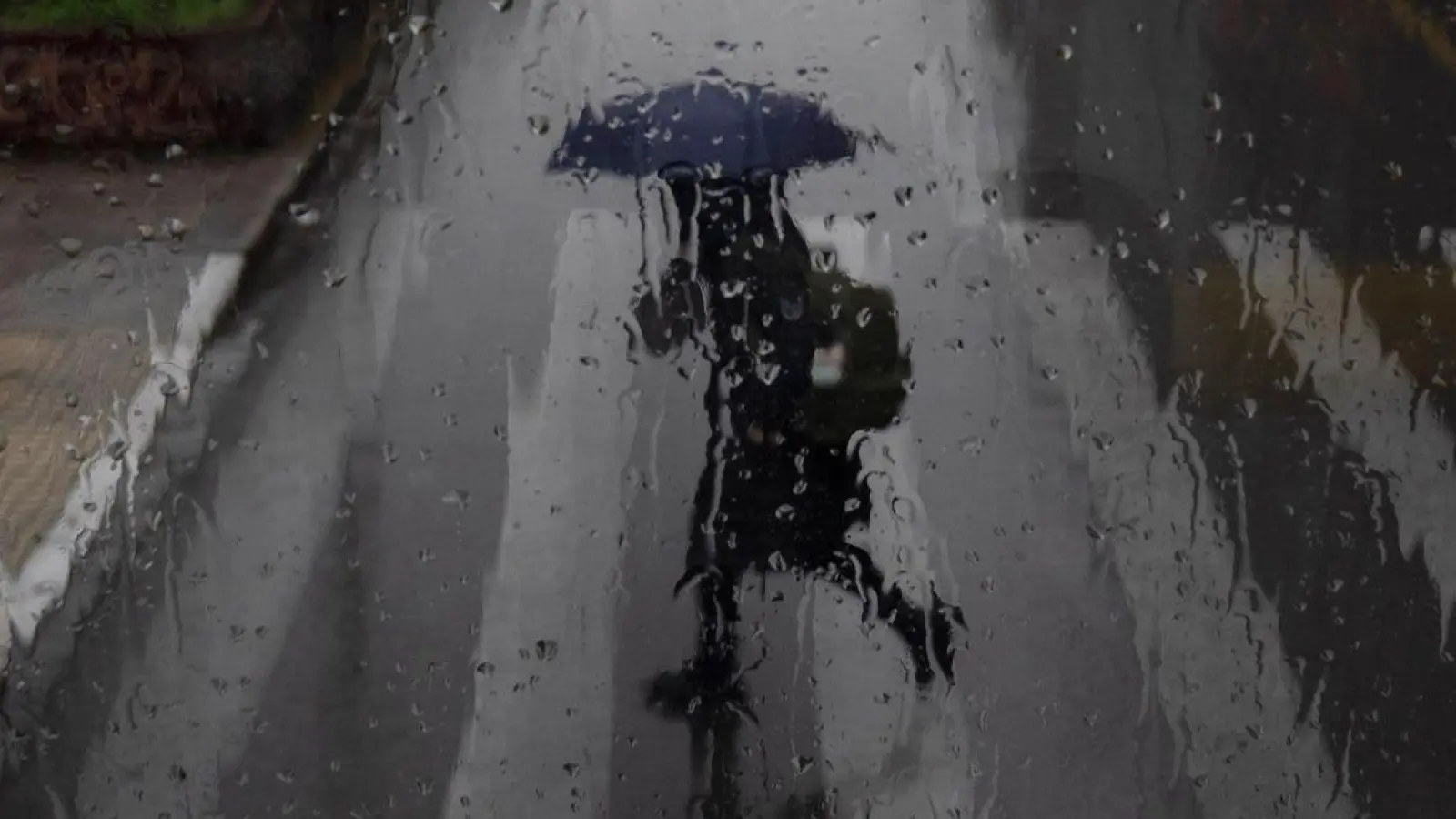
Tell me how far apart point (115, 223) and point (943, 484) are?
2.02 meters

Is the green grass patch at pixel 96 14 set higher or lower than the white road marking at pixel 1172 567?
higher

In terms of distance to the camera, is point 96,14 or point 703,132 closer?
point 96,14

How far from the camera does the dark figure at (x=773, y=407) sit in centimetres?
268

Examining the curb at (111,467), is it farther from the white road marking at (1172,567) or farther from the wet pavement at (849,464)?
the white road marking at (1172,567)

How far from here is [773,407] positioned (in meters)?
2.84

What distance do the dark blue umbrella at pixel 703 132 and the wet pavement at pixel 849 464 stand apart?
2 centimetres

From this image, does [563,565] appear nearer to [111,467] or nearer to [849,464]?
[849,464]

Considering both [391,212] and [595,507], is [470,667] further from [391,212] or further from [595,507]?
[391,212]

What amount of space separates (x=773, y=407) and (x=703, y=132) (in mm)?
679

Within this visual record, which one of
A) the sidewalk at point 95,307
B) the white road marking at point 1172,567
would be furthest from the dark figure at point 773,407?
the sidewalk at point 95,307

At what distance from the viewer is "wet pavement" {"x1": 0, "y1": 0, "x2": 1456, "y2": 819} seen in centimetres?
237

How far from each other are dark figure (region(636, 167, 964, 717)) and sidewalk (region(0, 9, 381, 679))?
900mm

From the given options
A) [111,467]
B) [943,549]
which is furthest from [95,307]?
[943,549]

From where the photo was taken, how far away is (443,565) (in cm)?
300
